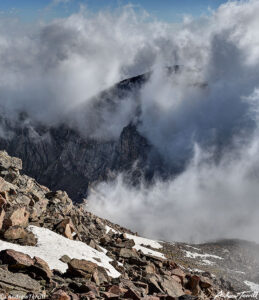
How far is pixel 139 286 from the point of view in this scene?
98.5ft

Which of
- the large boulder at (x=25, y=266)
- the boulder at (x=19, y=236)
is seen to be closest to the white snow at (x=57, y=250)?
the boulder at (x=19, y=236)

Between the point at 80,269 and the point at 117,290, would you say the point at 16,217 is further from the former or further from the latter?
the point at 117,290

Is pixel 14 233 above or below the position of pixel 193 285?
below

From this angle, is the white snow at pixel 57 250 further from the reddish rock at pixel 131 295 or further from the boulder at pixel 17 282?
the reddish rock at pixel 131 295

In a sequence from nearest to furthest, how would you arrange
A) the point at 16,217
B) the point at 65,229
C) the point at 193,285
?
the point at 16,217
the point at 193,285
the point at 65,229

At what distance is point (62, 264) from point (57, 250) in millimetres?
3647

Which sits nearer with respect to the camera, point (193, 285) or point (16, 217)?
point (16, 217)

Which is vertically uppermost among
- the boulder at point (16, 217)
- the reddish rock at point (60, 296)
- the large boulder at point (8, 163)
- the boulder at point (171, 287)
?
the large boulder at point (8, 163)

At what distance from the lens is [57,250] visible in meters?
34.8

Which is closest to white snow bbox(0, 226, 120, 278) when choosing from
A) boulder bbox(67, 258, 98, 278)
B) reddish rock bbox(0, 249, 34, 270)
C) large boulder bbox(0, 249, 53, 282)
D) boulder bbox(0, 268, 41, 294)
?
boulder bbox(67, 258, 98, 278)

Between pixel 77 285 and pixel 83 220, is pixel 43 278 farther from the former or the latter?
pixel 83 220

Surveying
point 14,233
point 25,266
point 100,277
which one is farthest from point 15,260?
point 14,233

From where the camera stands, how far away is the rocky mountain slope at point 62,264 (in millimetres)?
23594

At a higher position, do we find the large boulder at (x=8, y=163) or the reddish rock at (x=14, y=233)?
the large boulder at (x=8, y=163)
